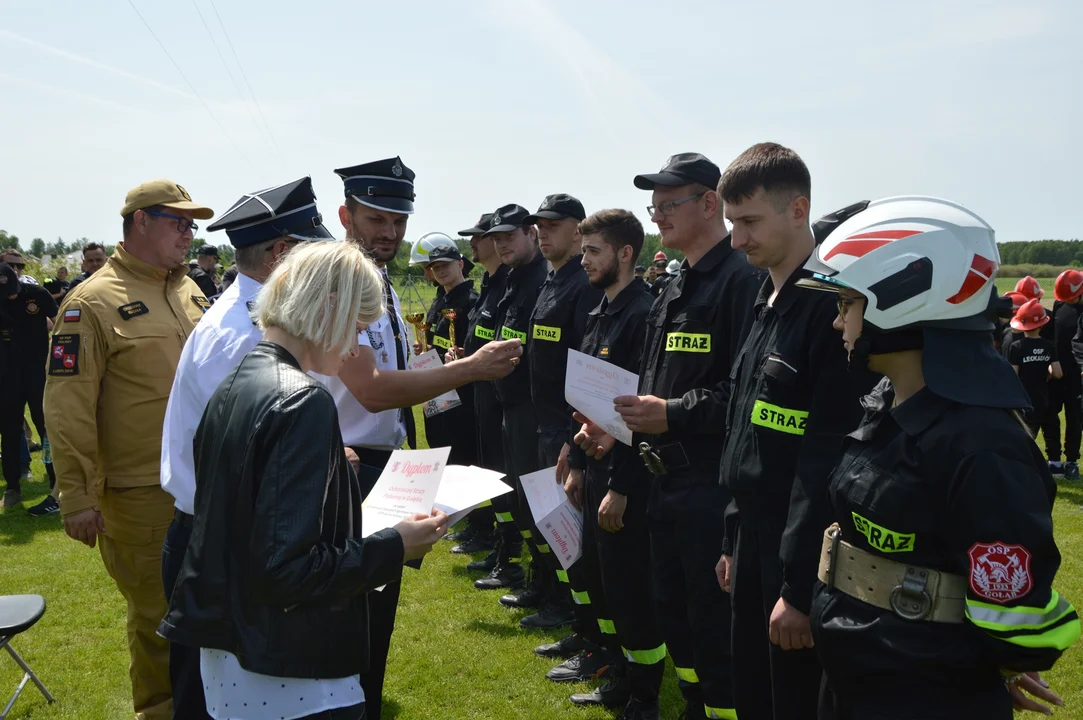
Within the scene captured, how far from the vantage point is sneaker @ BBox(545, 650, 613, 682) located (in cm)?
511

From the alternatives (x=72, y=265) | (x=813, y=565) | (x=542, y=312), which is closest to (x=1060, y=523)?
(x=542, y=312)

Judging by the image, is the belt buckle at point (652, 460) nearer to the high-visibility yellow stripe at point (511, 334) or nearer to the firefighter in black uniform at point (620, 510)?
the firefighter in black uniform at point (620, 510)

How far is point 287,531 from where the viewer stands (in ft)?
6.49

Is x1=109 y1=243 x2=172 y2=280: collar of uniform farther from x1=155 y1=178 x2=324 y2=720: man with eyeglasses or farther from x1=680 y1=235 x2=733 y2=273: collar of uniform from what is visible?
x1=680 y1=235 x2=733 y2=273: collar of uniform

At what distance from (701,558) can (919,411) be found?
166 cm

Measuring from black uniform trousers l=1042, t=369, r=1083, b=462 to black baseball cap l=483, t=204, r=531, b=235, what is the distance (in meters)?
8.11

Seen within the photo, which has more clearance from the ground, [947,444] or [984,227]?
[984,227]

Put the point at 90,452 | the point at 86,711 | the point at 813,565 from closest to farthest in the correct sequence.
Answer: the point at 813,565
the point at 90,452
the point at 86,711

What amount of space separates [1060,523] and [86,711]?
8896mm

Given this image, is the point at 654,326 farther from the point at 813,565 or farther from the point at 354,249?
the point at 354,249

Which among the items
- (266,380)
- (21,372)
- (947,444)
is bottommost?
(21,372)

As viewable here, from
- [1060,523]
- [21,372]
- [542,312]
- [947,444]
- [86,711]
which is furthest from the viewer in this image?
[21,372]

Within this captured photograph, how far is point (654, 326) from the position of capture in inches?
158

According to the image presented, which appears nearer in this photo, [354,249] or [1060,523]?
[354,249]
